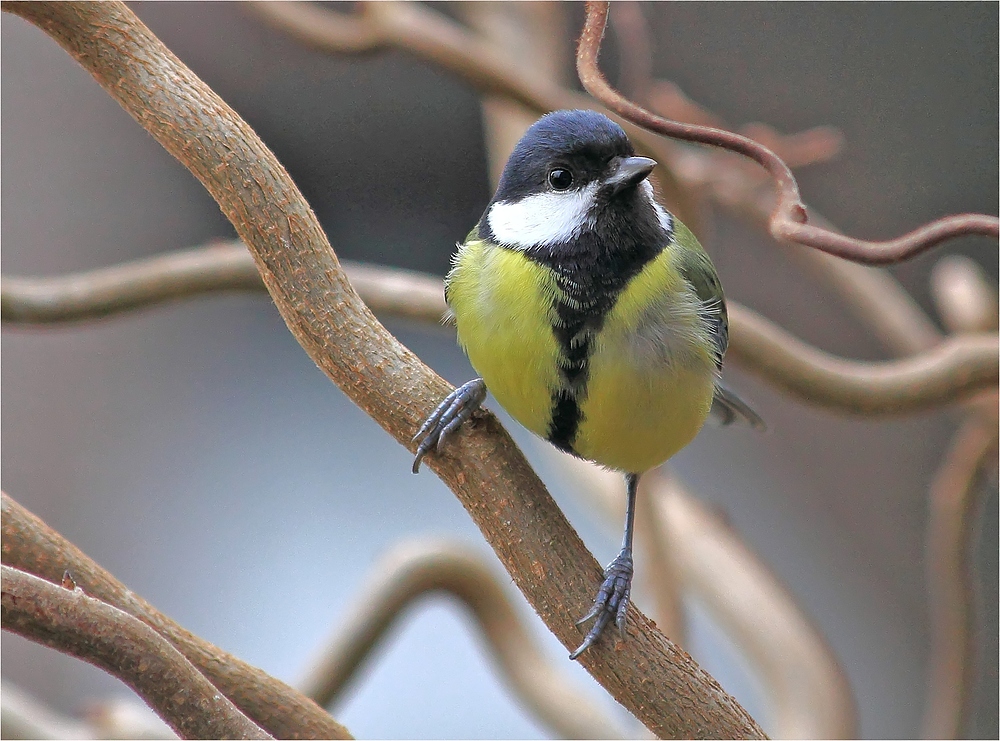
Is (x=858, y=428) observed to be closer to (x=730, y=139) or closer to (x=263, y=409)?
(x=263, y=409)

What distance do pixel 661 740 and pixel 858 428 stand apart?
167 centimetres

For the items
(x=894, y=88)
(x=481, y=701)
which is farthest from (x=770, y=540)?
(x=894, y=88)

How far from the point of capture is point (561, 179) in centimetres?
82

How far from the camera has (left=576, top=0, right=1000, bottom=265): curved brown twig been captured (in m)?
0.60

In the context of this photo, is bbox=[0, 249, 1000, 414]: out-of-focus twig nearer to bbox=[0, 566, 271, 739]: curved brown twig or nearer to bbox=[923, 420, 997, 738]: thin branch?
bbox=[923, 420, 997, 738]: thin branch

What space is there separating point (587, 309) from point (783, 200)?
0.17m

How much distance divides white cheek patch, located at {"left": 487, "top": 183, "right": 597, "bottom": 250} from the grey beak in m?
0.02

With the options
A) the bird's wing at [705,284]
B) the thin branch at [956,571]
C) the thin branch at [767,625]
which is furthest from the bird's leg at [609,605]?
the thin branch at [956,571]

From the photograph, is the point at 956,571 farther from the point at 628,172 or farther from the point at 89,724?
the point at 89,724

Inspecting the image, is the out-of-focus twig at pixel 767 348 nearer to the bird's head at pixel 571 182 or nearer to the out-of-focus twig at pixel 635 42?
the bird's head at pixel 571 182

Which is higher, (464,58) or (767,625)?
(464,58)

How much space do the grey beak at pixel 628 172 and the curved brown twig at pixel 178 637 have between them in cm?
45

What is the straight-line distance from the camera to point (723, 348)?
0.89 metres

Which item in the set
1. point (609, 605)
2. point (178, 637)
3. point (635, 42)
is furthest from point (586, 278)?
point (635, 42)
